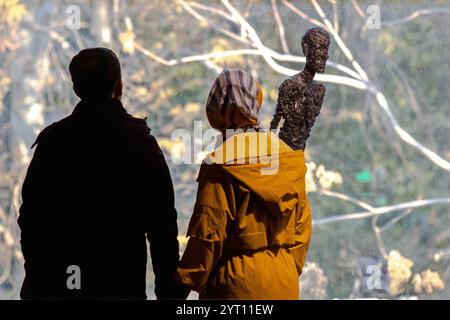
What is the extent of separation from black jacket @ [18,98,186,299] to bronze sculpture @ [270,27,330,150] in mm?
901

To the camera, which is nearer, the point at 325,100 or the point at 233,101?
the point at 233,101

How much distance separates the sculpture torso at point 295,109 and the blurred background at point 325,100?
178cm

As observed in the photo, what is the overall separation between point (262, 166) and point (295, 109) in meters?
0.94

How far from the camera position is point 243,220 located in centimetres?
294

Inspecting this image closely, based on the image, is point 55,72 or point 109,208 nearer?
point 109,208

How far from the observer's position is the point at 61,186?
302 centimetres

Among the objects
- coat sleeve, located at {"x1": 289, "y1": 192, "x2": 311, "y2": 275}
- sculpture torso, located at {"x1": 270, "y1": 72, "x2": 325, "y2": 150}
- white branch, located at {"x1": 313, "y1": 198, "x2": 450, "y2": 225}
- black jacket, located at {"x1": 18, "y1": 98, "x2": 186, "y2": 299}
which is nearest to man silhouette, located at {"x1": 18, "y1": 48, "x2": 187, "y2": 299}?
black jacket, located at {"x1": 18, "y1": 98, "x2": 186, "y2": 299}

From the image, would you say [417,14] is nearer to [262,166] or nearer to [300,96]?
[300,96]

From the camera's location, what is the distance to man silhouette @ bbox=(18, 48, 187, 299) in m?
3.01

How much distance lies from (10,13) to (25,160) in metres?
0.83

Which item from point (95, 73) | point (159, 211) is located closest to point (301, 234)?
point (159, 211)

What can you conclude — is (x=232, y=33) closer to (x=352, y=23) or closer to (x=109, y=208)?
(x=352, y=23)

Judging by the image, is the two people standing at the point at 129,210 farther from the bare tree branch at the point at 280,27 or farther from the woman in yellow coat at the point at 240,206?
the bare tree branch at the point at 280,27

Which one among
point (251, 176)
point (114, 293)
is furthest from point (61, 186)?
point (251, 176)
